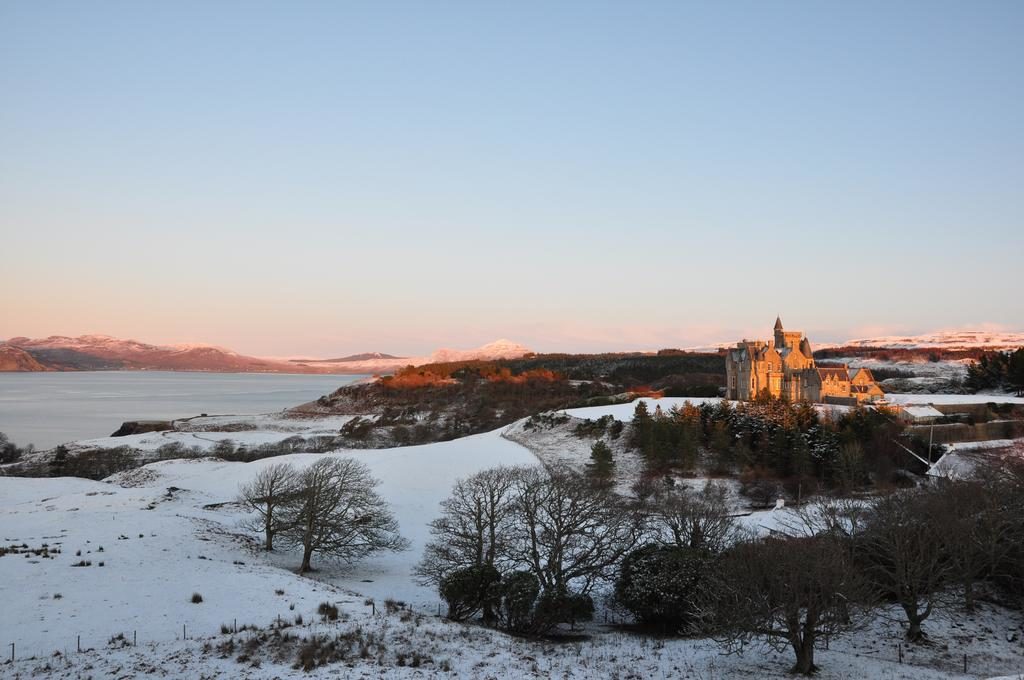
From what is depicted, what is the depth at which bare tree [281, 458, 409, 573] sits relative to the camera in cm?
2870

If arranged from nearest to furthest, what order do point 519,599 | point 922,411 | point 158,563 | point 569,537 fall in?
point 519,599 → point 158,563 → point 569,537 → point 922,411

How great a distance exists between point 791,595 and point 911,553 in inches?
239

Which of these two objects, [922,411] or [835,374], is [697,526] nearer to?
[922,411]

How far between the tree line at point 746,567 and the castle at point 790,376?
29670mm

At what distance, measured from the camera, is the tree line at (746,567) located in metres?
16.4

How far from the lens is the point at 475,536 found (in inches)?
1008

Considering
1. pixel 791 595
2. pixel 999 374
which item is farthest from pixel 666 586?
pixel 999 374

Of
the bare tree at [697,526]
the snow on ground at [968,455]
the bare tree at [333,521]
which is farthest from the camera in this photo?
the snow on ground at [968,455]

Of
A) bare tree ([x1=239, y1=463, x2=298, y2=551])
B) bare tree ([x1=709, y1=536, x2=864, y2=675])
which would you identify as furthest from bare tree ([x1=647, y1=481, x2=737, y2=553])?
bare tree ([x1=239, y1=463, x2=298, y2=551])

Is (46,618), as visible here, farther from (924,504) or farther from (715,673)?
(924,504)

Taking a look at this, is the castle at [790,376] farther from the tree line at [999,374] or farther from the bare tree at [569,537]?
the bare tree at [569,537]

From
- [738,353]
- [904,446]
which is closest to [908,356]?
[738,353]

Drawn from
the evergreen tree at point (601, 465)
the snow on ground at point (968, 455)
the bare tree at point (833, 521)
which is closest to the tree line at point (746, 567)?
the bare tree at point (833, 521)

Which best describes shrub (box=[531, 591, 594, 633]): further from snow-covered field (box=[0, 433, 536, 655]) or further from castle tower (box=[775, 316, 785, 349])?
castle tower (box=[775, 316, 785, 349])
